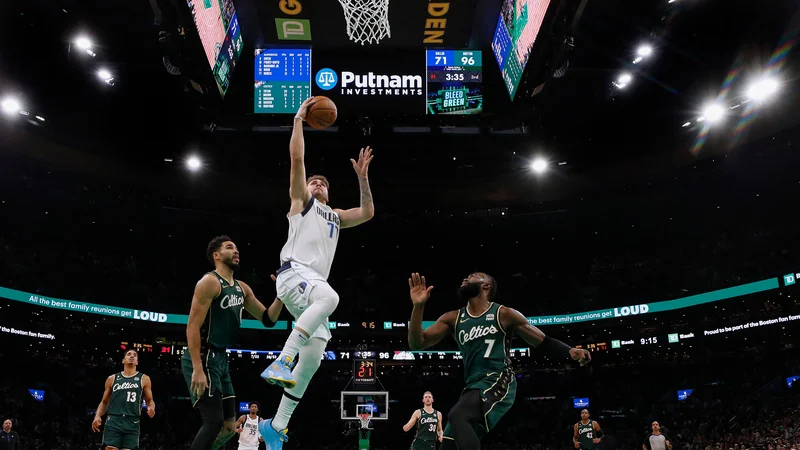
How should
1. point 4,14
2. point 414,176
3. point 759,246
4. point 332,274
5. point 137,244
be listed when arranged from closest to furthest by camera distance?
1. point 4,14
2. point 759,246
3. point 414,176
4. point 137,244
5. point 332,274

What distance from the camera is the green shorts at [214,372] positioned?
5441 mm

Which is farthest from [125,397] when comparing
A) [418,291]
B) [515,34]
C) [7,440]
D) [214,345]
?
[515,34]

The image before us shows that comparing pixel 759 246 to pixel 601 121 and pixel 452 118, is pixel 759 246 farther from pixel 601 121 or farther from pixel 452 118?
pixel 452 118

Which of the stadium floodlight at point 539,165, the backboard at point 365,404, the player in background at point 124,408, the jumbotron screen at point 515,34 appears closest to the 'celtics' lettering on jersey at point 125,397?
the player in background at point 124,408

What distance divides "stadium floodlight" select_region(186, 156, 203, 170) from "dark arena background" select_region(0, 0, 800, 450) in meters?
0.44

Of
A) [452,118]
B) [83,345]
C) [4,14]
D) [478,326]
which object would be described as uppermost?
[4,14]

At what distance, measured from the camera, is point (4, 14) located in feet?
48.8

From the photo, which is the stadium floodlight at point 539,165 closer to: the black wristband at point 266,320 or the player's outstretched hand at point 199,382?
the black wristband at point 266,320

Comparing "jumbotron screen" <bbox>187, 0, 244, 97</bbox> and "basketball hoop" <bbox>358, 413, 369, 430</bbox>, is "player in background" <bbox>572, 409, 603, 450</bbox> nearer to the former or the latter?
"basketball hoop" <bbox>358, 413, 369, 430</bbox>

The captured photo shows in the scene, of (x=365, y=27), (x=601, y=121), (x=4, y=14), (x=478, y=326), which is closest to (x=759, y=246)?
(x=601, y=121)

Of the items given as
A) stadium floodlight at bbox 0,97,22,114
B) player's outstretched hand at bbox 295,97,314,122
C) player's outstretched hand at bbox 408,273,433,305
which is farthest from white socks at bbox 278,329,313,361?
stadium floodlight at bbox 0,97,22,114

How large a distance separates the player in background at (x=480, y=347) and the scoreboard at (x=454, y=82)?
730cm

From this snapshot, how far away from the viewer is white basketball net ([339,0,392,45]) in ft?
39.4

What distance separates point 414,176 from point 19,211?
15.4 meters
